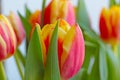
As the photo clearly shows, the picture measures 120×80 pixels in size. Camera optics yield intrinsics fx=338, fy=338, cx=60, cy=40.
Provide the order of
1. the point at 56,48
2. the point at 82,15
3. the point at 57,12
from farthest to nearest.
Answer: the point at 82,15 < the point at 57,12 < the point at 56,48

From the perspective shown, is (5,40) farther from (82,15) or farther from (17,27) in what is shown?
(82,15)

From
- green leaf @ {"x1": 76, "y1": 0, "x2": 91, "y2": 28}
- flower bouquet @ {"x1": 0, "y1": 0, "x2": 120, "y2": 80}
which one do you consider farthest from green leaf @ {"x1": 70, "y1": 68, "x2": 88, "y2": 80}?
green leaf @ {"x1": 76, "y1": 0, "x2": 91, "y2": 28}

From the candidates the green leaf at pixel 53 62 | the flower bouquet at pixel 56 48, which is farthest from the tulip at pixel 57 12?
the green leaf at pixel 53 62

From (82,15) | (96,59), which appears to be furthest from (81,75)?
(82,15)

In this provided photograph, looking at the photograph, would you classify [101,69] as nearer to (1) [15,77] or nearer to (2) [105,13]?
(2) [105,13]

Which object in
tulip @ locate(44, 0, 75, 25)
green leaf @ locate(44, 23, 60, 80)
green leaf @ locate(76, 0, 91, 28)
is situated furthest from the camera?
green leaf @ locate(76, 0, 91, 28)

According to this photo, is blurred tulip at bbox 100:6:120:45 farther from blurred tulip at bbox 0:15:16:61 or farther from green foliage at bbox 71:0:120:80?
blurred tulip at bbox 0:15:16:61
